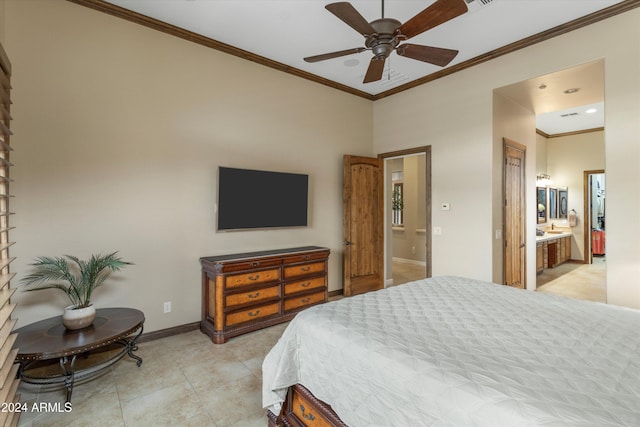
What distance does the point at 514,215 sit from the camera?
4180 mm

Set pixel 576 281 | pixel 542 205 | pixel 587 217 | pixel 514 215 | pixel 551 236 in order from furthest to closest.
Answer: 1. pixel 542 205
2. pixel 587 217
3. pixel 551 236
4. pixel 576 281
5. pixel 514 215

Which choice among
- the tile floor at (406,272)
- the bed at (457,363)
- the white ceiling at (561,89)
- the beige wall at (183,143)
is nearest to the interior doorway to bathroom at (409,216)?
the tile floor at (406,272)

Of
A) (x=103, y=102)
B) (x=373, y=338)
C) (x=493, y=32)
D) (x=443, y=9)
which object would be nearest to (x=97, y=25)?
(x=103, y=102)

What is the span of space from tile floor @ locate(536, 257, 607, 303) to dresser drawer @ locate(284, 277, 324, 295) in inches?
146

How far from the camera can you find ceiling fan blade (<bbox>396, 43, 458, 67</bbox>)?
234 centimetres

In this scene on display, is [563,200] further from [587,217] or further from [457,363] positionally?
[457,363]

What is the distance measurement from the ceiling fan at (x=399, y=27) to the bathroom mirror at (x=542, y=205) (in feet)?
20.4

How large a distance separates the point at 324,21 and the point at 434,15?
4.85ft

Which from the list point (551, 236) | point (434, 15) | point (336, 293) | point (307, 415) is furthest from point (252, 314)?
point (551, 236)

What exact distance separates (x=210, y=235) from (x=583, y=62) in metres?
4.31

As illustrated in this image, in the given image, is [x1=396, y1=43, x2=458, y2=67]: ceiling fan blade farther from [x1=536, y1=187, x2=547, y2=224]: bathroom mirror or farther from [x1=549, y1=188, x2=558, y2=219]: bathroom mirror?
[x1=549, y1=188, x2=558, y2=219]: bathroom mirror

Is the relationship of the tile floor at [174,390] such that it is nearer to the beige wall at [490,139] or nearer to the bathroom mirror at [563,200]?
the beige wall at [490,139]

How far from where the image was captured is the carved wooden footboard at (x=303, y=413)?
1.48 m

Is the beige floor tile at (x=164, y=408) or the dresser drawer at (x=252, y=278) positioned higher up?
the dresser drawer at (x=252, y=278)
